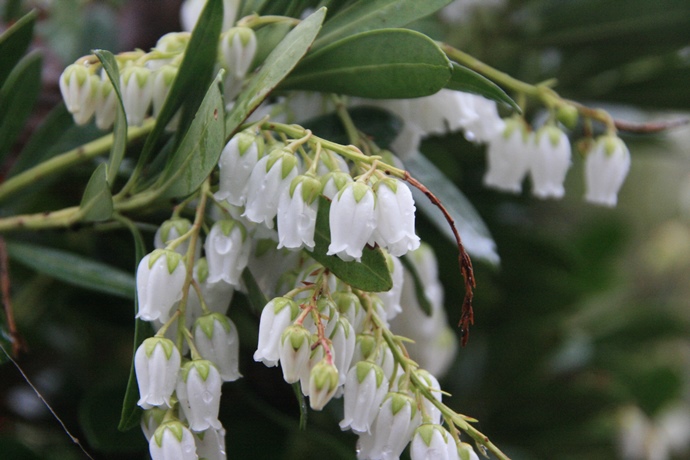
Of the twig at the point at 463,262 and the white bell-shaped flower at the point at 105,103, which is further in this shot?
the white bell-shaped flower at the point at 105,103

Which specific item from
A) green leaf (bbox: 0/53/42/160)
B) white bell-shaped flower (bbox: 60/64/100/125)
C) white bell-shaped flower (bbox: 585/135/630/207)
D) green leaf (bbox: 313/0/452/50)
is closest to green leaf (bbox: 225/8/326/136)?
green leaf (bbox: 313/0/452/50)

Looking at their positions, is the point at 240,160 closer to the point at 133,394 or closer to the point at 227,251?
the point at 227,251

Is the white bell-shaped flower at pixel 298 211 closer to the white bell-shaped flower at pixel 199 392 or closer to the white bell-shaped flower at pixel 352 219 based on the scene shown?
the white bell-shaped flower at pixel 352 219

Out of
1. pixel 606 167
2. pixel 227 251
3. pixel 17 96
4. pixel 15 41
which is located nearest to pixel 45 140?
pixel 17 96

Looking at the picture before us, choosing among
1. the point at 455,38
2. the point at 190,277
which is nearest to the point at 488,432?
the point at 455,38

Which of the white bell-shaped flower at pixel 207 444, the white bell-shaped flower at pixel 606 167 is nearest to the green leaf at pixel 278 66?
the white bell-shaped flower at pixel 207 444
